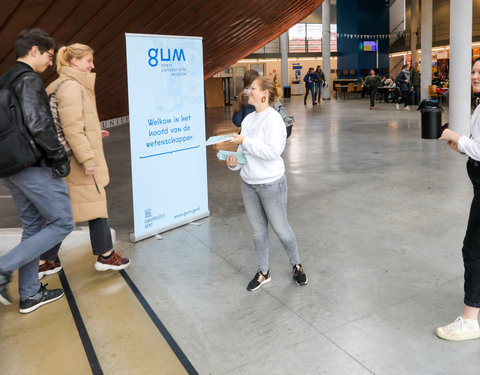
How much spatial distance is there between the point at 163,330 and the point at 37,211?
1127mm

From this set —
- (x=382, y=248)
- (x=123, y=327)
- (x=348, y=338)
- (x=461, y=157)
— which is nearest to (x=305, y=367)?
(x=348, y=338)

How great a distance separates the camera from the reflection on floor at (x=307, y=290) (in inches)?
96.6

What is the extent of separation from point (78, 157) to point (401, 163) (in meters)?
5.58

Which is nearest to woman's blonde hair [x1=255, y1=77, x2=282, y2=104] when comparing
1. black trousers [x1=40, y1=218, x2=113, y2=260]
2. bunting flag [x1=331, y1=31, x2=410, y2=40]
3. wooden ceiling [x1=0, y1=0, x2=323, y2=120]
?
black trousers [x1=40, y1=218, x2=113, y2=260]

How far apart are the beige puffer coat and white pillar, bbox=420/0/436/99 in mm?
15320

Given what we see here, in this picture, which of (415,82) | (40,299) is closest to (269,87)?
(40,299)

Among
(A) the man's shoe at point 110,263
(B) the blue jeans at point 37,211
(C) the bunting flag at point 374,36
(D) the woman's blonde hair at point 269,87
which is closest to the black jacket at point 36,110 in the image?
(B) the blue jeans at point 37,211

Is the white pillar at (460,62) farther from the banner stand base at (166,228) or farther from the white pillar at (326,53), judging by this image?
the white pillar at (326,53)

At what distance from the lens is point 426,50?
16.6m

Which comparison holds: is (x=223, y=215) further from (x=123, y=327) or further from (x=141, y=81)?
(x=123, y=327)

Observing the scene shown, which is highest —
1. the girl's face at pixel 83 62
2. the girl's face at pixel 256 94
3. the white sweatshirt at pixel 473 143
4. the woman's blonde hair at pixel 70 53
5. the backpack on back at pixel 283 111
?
the woman's blonde hair at pixel 70 53

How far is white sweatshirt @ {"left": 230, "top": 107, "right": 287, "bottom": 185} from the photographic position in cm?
297

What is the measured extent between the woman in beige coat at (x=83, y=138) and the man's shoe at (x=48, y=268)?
0.13 metres

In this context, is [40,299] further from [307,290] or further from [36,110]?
[307,290]
